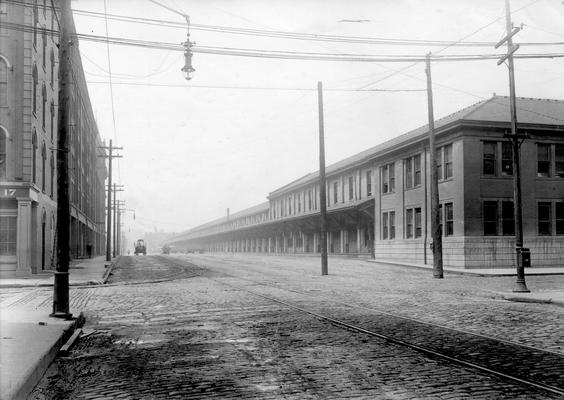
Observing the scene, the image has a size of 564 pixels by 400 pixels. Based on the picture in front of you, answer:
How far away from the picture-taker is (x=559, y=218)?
32219mm

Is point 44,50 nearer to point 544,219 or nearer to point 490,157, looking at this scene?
point 490,157

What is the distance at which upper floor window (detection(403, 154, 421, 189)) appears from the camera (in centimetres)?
3622

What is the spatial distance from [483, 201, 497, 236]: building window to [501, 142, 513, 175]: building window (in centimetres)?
185

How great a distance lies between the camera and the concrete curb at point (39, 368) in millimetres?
5555

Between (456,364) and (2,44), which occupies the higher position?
(2,44)

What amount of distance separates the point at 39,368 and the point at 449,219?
93.5ft

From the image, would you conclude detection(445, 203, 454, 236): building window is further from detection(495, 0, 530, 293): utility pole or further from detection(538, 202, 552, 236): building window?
detection(495, 0, 530, 293): utility pole

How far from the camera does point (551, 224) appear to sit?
32.1 meters

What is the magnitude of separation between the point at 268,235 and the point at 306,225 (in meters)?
17.9

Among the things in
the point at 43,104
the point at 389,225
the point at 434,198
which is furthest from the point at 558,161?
the point at 43,104

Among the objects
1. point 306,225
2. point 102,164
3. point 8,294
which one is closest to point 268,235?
point 306,225

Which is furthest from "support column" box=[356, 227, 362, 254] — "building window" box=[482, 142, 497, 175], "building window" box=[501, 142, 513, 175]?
"building window" box=[501, 142, 513, 175]

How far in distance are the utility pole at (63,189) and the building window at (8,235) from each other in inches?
568

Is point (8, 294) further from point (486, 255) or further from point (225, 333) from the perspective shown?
point (486, 255)
